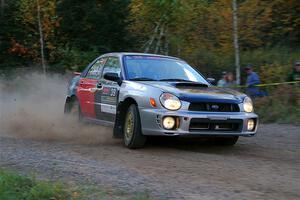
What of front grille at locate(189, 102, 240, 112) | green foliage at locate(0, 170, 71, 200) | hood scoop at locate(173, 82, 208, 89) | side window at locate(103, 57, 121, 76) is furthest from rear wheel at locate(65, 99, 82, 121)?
green foliage at locate(0, 170, 71, 200)

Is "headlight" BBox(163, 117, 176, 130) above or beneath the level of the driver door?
beneath

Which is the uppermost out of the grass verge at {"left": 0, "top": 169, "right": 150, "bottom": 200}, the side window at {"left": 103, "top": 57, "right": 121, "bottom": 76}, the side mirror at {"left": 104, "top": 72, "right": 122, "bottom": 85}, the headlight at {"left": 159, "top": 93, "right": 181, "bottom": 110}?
the side window at {"left": 103, "top": 57, "right": 121, "bottom": 76}

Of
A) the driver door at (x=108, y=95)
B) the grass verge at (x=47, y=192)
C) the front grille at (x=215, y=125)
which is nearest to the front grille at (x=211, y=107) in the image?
the front grille at (x=215, y=125)

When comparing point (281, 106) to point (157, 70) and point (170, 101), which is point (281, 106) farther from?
point (170, 101)

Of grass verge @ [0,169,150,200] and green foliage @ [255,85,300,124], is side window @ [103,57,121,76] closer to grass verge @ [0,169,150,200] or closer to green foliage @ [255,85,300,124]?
grass verge @ [0,169,150,200]

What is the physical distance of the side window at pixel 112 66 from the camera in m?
10.1

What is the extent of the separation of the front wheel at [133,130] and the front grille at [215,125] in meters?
0.82

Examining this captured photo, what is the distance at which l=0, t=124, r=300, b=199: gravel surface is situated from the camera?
6343mm

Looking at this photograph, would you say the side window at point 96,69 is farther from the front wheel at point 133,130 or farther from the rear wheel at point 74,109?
the front wheel at point 133,130

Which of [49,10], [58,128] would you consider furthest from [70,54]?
[58,128]

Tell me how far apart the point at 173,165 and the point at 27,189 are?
86.7 inches

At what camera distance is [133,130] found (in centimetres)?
899

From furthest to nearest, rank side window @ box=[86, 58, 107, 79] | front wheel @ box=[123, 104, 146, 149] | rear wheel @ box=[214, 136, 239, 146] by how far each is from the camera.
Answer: side window @ box=[86, 58, 107, 79] < rear wheel @ box=[214, 136, 239, 146] < front wheel @ box=[123, 104, 146, 149]

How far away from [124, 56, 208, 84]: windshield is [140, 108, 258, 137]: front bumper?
40.9 inches
